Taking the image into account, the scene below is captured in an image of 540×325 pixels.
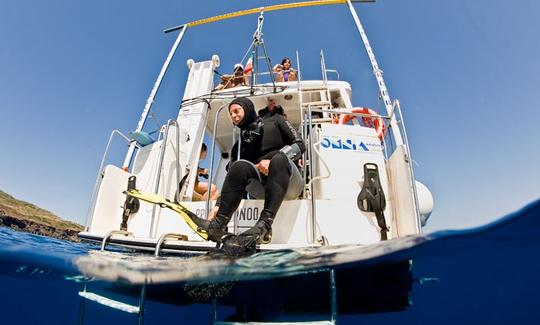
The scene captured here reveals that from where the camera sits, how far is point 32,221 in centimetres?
3231

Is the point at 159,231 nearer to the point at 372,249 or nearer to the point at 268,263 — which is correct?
the point at 268,263

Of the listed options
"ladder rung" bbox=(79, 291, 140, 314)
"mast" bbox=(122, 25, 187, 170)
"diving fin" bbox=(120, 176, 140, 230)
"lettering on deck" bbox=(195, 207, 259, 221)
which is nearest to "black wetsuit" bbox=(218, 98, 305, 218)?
"lettering on deck" bbox=(195, 207, 259, 221)

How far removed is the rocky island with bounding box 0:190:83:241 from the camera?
29656 millimetres

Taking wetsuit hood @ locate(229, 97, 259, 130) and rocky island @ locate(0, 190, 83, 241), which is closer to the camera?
wetsuit hood @ locate(229, 97, 259, 130)

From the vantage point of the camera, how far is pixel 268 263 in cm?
255

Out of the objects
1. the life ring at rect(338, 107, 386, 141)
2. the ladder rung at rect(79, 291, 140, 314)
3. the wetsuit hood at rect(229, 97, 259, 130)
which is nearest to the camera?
the ladder rung at rect(79, 291, 140, 314)

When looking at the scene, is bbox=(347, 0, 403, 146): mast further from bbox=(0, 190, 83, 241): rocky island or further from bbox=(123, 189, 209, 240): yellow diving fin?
bbox=(0, 190, 83, 241): rocky island

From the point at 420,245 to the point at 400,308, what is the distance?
703 mm

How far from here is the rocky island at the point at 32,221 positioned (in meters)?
29.7

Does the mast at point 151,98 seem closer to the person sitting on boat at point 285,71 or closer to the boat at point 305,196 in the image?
the boat at point 305,196

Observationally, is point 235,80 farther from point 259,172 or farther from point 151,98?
point 259,172

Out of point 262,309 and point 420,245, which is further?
point 262,309

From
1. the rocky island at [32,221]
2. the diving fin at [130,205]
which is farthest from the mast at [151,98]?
the rocky island at [32,221]

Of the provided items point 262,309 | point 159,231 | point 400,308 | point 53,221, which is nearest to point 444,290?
point 400,308
